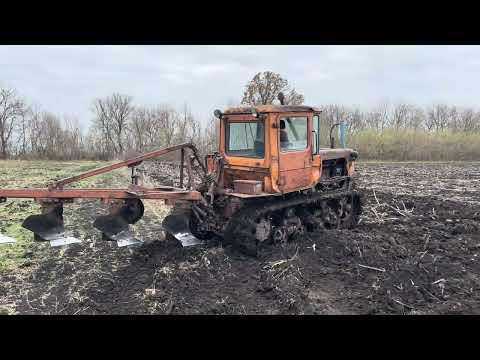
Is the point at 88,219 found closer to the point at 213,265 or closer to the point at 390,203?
the point at 213,265

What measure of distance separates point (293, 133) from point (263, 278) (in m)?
2.62

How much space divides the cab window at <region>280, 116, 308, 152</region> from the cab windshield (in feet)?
1.16

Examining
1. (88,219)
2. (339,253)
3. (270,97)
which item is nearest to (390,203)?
(339,253)

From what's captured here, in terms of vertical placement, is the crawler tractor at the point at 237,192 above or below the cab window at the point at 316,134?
below

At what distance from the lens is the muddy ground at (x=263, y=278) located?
5445 mm

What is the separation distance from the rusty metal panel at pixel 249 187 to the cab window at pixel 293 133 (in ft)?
2.44

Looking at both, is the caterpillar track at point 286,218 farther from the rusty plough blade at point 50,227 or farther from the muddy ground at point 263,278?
the rusty plough blade at point 50,227

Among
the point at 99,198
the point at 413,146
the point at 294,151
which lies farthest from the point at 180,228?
the point at 413,146

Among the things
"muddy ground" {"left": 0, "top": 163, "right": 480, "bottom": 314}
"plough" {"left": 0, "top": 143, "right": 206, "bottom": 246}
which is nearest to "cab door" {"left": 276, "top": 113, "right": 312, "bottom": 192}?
"muddy ground" {"left": 0, "top": 163, "right": 480, "bottom": 314}

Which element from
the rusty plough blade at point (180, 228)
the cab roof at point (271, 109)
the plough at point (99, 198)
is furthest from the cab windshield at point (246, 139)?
the rusty plough blade at point (180, 228)

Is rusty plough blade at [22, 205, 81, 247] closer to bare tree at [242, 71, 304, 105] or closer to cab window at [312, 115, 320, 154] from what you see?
cab window at [312, 115, 320, 154]

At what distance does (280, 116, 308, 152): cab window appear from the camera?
7208 mm

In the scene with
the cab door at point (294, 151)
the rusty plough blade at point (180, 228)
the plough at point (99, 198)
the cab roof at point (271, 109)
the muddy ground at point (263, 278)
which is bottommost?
the muddy ground at point (263, 278)

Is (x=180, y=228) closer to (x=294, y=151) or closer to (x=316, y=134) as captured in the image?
(x=294, y=151)
